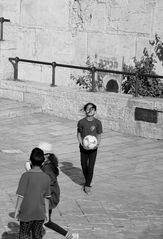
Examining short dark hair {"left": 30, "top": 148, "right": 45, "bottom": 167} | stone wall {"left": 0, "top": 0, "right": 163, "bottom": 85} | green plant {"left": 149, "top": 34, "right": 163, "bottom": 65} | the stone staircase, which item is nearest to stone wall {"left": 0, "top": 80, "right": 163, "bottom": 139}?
the stone staircase

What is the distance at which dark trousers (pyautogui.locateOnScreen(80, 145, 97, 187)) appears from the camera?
1210 centimetres

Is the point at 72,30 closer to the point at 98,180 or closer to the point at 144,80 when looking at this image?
the point at 144,80

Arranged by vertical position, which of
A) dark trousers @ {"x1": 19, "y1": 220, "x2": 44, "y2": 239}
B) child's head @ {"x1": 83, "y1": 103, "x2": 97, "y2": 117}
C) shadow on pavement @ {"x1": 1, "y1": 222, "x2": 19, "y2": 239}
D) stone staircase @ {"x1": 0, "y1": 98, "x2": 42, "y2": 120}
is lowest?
shadow on pavement @ {"x1": 1, "y1": 222, "x2": 19, "y2": 239}

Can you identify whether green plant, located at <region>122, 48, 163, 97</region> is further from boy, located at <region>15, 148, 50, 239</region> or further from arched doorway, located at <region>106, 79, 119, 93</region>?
boy, located at <region>15, 148, 50, 239</region>

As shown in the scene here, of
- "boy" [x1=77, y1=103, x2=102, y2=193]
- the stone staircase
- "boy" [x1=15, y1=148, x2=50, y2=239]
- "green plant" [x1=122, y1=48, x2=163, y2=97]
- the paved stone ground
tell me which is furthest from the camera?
the stone staircase

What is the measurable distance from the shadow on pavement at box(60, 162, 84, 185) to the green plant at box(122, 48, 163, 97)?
3470 mm

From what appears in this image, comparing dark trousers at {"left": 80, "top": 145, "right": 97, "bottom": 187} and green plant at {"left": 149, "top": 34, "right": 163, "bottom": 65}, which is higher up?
green plant at {"left": 149, "top": 34, "right": 163, "bottom": 65}

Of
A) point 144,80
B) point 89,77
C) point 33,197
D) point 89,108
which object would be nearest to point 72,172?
point 89,108

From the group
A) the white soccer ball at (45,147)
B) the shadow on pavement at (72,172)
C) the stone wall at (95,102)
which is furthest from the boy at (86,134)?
the stone wall at (95,102)

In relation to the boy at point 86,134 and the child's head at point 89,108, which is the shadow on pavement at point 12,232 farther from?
the child's head at point 89,108

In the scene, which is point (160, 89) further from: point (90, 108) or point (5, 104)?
point (90, 108)

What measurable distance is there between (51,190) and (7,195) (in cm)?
252

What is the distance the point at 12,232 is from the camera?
990 centimetres

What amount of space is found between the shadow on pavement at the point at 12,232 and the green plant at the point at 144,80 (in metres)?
7.02
